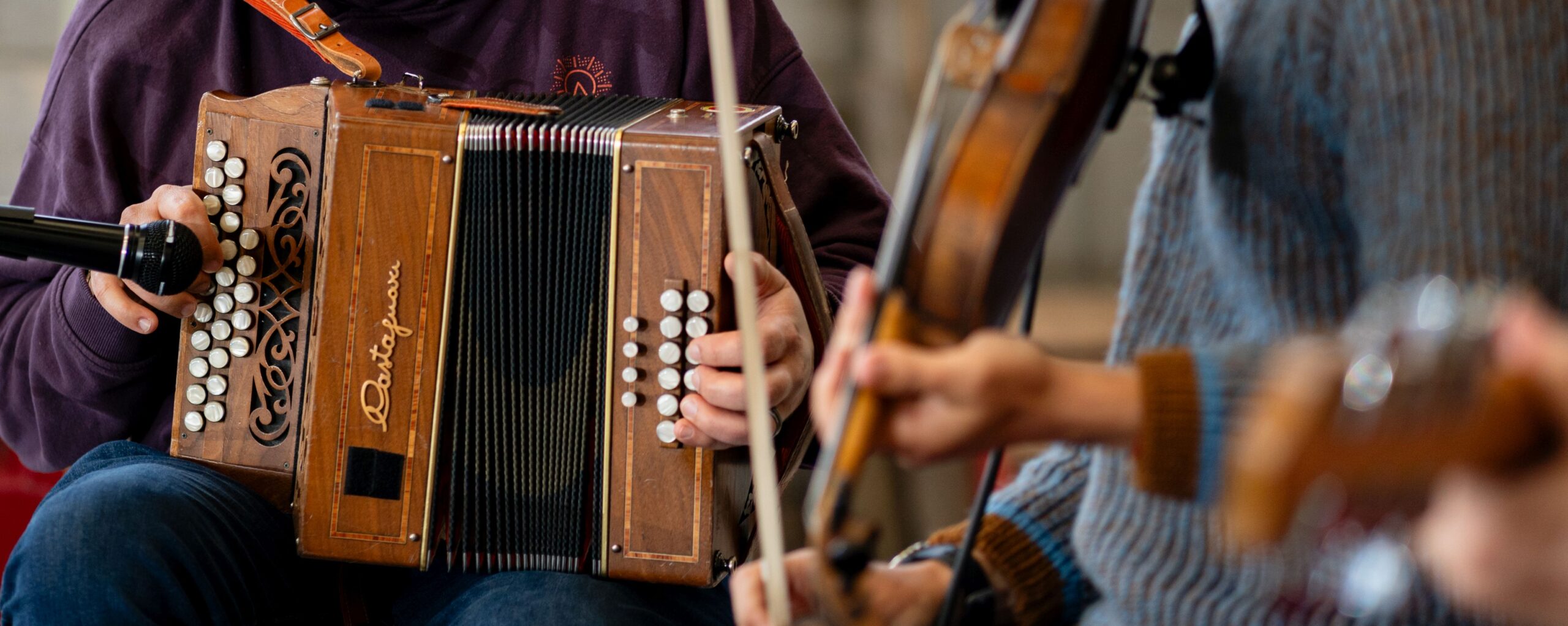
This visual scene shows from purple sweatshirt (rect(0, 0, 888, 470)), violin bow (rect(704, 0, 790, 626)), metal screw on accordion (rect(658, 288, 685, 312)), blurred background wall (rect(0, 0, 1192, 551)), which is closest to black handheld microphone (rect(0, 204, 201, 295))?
purple sweatshirt (rect(0, 0, 888, 470))

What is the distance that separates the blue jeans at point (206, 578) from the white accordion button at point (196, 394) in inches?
2.3

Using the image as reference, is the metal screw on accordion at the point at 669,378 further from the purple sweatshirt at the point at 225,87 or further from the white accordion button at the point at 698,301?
the purple sweatshirt at the point at 225,87

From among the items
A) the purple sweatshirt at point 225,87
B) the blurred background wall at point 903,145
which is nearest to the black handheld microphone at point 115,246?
the purple sweatshirt at point 225,87

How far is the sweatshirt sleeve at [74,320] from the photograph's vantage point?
1.20 meters

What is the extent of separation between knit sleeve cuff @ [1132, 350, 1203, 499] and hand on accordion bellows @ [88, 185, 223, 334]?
0.88m

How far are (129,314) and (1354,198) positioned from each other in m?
1.04

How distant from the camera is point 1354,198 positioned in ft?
1.83

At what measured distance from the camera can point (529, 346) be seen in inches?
41.6

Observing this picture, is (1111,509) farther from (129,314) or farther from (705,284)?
(129,314)

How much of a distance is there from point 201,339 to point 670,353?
44 cm

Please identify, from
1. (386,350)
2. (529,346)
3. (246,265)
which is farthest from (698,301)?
(246,265)

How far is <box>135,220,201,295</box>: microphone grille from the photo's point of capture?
102 cm

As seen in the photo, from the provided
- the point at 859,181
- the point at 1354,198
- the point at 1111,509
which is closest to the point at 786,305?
the point at 859,181

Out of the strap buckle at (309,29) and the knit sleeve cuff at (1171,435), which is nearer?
the knit sleeve cuff at (1171,435)
